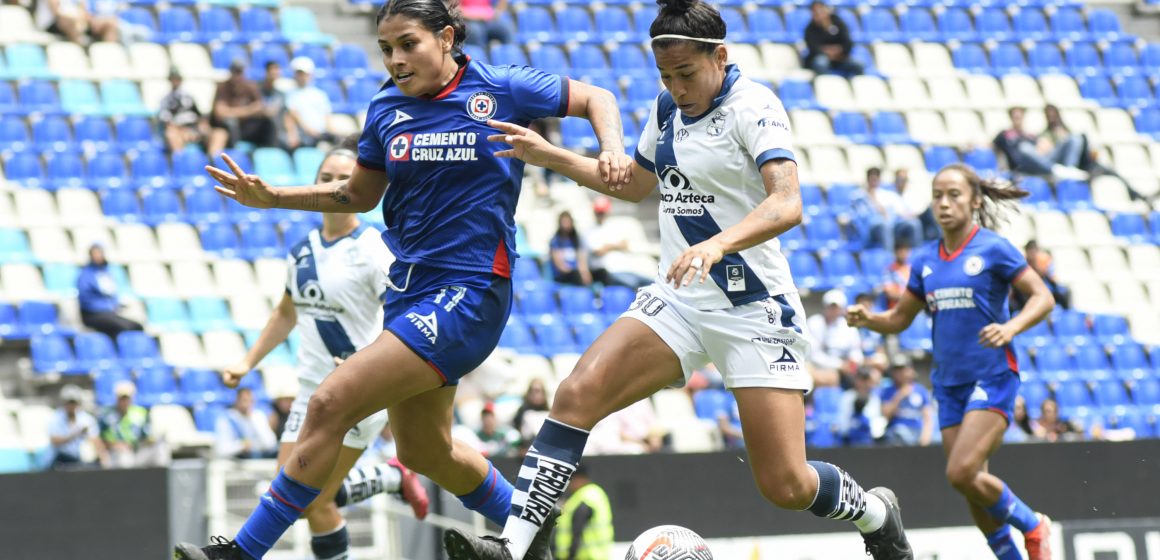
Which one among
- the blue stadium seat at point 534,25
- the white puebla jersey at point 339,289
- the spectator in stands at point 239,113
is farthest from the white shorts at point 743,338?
the blue stadium seat at point 534,25

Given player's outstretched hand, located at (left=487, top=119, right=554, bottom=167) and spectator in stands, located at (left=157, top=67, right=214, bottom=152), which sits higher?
spectator in stands, located at (left=157, top=67, right=214, bottom=152)

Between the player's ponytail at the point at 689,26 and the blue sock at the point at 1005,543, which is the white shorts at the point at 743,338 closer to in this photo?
the player's ponytail at the point at 689,26

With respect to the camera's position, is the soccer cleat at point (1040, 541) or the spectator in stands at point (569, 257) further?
the spectator in stands at point (569, 257)

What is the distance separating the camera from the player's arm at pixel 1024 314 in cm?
832

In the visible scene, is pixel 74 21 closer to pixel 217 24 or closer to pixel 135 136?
pixel 217 24

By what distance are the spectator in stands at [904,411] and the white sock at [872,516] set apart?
7.51 meters

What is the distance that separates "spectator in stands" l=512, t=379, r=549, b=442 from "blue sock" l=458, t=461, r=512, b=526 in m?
6.04

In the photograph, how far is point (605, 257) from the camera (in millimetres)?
16750

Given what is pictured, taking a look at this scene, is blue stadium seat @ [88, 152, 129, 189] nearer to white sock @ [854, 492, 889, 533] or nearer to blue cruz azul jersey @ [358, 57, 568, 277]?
blue cruz azul jersey @ [358, 57, 568, 277]

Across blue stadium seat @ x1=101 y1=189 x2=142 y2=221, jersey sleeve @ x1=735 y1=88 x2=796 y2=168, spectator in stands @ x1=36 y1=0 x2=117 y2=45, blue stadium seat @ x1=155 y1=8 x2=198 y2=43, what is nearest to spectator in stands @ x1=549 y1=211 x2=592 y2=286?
blue stadium seat @ x1=101 y1=189 x2=142 y2=221

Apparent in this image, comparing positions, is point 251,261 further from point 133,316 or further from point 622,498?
point 622,498

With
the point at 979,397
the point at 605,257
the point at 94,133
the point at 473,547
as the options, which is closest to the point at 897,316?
the point at 979,397

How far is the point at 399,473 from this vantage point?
30.5ft

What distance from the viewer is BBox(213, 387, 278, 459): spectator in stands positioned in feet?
42.7
